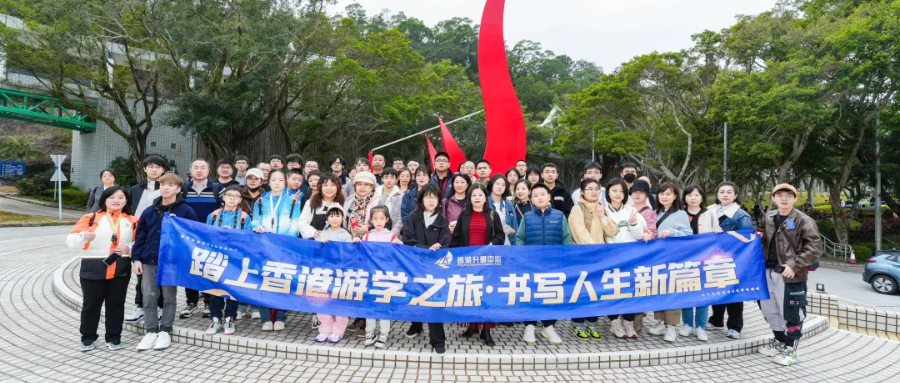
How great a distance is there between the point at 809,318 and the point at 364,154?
2178cm

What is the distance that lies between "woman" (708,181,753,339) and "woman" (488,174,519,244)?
6.44 ft

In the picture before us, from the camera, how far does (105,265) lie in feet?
12.9

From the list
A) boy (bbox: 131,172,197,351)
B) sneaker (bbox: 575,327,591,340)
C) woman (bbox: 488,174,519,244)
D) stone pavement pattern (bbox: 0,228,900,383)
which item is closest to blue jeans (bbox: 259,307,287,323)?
stone pavement pattern (bbox: 0,228,900,383)

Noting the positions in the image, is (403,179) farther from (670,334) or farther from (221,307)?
(670,334)

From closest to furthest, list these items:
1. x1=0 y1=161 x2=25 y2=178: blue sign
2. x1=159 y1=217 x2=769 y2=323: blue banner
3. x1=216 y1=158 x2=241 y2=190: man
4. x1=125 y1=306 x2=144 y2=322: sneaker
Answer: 1. x1=159 y1=217 x2=769 y2=323: blue banner
2. x1=125 y1=306 x2=144 y2=322: sneaker
3. x1=216 y1=158 x2=241 y2=190: man
4. x1=0 y1=161 x2=25 y2=178: blue sign

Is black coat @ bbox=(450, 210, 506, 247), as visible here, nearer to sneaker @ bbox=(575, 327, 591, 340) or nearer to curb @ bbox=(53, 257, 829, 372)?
curb @ bbox=(53, 257, 829, 372)

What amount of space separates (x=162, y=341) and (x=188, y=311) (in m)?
0.81

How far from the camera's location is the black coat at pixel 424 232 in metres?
4.17

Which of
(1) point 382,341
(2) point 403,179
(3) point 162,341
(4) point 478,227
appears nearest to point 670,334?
(4) point 478,227

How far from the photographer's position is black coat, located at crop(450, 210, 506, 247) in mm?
4254

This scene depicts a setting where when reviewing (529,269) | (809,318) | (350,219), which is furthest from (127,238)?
(809,318)

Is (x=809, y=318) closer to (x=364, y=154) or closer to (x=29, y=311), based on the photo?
(x=29, y=311)

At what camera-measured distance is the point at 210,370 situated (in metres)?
3.63

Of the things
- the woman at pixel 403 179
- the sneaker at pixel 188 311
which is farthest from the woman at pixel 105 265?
the woman at pixel 403 179
